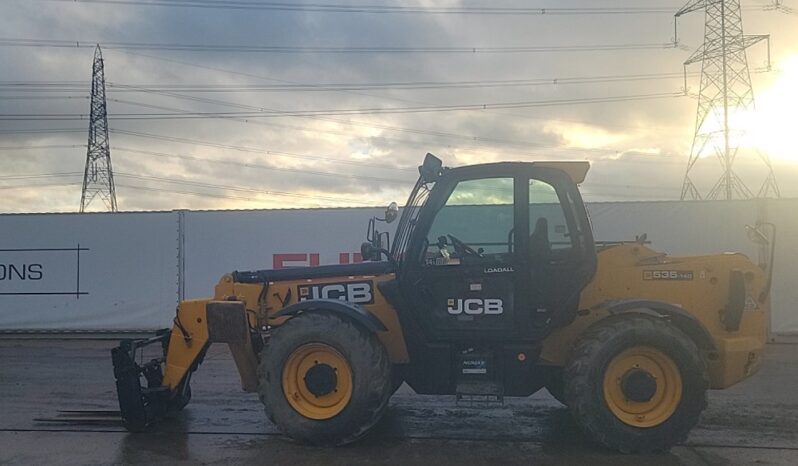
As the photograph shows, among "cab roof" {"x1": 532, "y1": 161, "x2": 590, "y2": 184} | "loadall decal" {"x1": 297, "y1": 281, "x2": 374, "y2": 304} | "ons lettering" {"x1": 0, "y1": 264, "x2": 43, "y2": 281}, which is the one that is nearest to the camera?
"cab roof" {"x1": 532, "y1": 161, "x2": 590, "y2": 184}

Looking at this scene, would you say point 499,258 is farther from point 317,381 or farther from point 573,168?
point 317,381

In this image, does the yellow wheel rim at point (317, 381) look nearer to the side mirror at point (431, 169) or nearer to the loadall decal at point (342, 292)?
the loadall decal at point (342, 292)

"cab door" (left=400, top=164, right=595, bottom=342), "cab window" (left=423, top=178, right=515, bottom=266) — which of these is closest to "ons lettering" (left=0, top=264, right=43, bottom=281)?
"cab door" (left=400, top=164, right=595, bottom=342)

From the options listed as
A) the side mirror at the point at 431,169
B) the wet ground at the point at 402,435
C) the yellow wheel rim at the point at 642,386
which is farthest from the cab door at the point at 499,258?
the wet ground at the point at 402,435

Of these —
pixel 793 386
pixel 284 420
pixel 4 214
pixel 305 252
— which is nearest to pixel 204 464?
pixel 284 420

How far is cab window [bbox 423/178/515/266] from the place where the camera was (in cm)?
613

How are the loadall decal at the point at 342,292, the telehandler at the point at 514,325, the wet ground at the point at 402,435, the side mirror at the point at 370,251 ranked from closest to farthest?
the wet ground at the point at 402,435 < the telehandler at the point at 514,325 < the loadall decal at the point at 342,292 < the side mirror at the point at 370,251

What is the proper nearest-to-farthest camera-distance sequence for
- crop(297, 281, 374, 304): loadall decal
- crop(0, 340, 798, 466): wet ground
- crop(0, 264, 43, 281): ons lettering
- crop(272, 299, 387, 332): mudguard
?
crop(0, 340, 798, 466): wet ground < crop(272, 299, 387, 332): mudguard < crop(297, 281, 374, 304): loadall decal < crop(0, 264, 43, 281): ons lettering

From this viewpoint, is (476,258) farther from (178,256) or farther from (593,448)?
(178,256)

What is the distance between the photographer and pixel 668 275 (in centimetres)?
628

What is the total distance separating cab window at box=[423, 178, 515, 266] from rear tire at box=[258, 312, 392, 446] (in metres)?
0.99

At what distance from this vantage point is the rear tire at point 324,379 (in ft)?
19.4

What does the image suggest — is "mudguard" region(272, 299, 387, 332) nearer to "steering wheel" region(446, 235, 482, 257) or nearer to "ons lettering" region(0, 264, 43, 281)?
"steering wheel" region(446, 235, 482, 257)

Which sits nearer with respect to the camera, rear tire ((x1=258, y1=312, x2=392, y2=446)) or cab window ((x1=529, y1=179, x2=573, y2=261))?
rear tire ((x1=258, y1=312, x2=392, y2=446))
